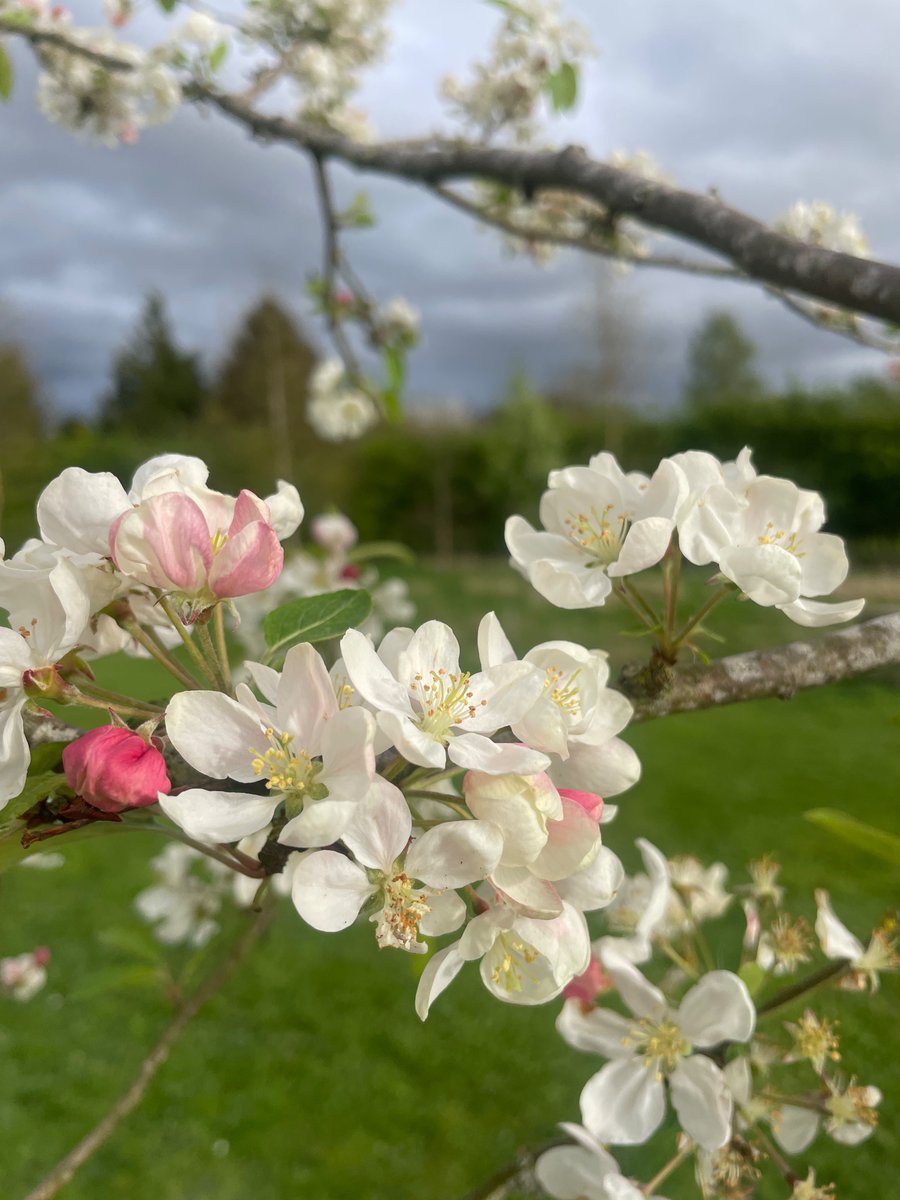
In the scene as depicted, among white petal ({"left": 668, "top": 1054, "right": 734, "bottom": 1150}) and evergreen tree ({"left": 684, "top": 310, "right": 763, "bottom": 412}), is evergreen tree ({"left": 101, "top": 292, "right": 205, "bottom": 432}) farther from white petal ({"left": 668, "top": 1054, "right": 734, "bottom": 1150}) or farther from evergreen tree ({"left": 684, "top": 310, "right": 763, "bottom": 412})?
white petal ({"left": 668, "top": 1054, "right": 734, "bottom": 1150})

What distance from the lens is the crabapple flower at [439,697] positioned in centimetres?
45

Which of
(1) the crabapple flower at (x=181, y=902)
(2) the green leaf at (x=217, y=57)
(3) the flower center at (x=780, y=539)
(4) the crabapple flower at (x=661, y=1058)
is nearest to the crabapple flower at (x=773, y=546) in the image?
(3) the flower center at (x=780, y=539)

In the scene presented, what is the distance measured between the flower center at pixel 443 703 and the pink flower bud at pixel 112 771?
0.50 ft

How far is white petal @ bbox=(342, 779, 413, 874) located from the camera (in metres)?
0.45

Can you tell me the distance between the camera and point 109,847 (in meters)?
4.75

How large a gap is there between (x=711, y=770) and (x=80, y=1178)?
414 cm

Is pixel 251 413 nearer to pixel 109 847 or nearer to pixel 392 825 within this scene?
pixel 109 847

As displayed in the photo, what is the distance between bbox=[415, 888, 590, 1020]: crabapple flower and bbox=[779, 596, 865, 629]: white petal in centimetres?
29

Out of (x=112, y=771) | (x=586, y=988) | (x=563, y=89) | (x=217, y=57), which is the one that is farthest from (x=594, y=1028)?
(x=217, y=57)

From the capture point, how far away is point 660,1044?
2.55 ft

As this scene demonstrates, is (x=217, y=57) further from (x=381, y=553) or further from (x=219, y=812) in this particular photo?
(x=219, y=812)

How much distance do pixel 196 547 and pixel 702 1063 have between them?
0.62 m

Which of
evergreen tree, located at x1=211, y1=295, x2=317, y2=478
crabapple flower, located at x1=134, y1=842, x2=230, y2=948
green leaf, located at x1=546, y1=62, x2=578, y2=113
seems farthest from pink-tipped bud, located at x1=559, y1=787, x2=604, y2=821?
evergreen tree, located at x1=211, y1=295, x2=317, y2=478

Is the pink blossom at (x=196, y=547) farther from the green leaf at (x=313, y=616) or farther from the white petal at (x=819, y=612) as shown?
the white petal at (x=819, y=612)
